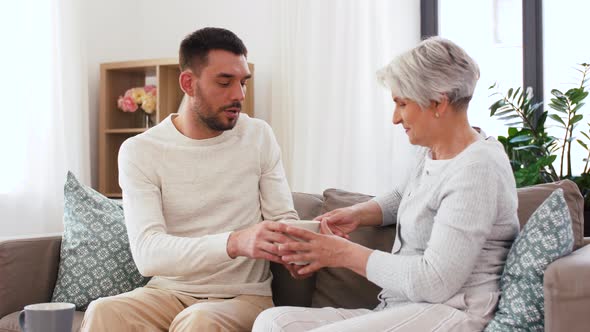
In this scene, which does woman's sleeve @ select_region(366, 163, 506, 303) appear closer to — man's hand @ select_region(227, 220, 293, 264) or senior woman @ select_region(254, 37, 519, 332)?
senior woman @ select_region(254, 37, 519, 332)

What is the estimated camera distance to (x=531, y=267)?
1626mm

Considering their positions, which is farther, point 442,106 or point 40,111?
point 40,111

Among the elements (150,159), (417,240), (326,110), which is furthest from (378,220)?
(326,110)

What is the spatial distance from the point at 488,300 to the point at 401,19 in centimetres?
Answer: 284

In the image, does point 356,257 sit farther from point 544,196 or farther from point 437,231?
point 544,196

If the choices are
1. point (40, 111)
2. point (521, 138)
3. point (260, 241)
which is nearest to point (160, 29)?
point (40, 111)

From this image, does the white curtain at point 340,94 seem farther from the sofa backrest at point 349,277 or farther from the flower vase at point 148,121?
the sofa backrest at point 349,277

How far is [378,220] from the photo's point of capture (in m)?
2.13

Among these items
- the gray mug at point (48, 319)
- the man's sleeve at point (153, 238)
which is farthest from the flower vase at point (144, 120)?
the gray mug at point (48, 319)

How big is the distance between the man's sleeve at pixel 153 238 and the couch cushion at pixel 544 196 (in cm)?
80

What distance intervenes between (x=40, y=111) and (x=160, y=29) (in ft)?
3.43

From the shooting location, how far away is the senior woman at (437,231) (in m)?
1.62

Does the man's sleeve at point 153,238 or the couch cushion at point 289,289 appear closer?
the man's sleeve at point 153,238

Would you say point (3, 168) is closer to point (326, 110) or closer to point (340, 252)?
point (326, 110)
